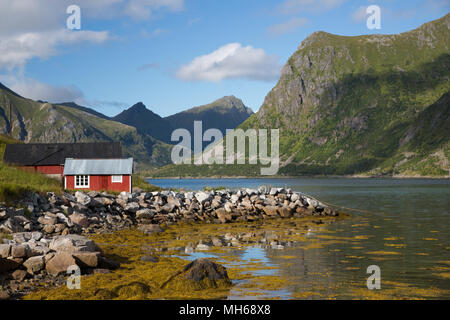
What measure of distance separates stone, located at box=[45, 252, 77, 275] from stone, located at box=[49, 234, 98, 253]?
105cm

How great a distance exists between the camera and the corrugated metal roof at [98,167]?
5334cm

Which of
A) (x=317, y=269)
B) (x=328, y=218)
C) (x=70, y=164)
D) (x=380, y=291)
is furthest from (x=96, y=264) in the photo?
(x=70, y=164)

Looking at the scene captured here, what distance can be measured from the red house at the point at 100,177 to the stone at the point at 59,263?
3504cm

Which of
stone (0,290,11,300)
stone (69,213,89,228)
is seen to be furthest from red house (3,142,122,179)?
stone (0,290,11,300)

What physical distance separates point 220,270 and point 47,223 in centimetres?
1690

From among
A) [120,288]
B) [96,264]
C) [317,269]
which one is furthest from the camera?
[317,269]

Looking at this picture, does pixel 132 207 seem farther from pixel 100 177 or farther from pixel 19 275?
pixel 19 275

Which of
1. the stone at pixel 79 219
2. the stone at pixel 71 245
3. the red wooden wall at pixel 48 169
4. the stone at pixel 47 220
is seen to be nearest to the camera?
the stone at pixel 71 245

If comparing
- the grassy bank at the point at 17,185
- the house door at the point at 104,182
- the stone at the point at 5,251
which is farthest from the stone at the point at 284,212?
the stone at the point at 5,251

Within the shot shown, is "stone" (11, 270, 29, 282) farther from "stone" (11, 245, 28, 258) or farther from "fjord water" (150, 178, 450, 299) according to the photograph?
"fjord water" (150, 178, 450, 299)

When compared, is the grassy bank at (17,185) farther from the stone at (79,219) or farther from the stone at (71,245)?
the stone at (71,245)

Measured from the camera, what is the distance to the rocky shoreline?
17766 millimetres
